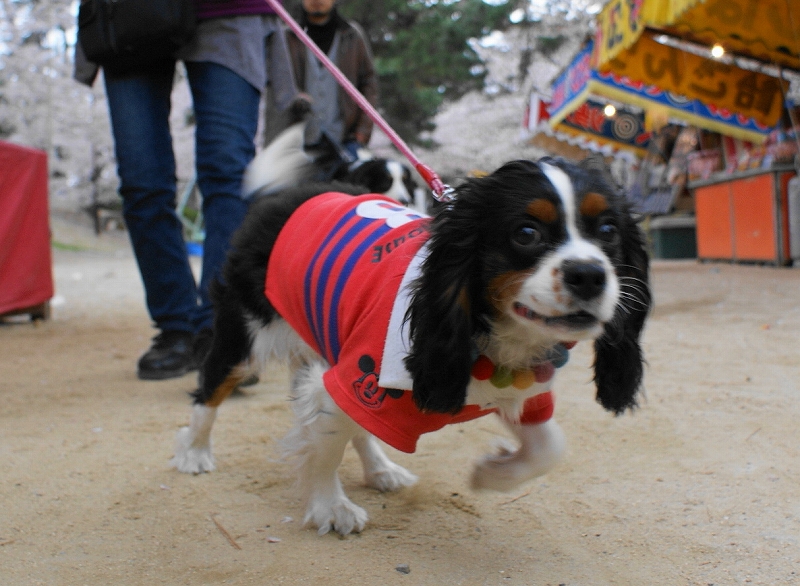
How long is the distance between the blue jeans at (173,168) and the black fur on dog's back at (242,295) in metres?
0.74

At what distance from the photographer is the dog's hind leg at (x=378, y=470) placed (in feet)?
7.05

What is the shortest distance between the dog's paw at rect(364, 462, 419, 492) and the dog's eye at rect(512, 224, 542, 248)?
967mm

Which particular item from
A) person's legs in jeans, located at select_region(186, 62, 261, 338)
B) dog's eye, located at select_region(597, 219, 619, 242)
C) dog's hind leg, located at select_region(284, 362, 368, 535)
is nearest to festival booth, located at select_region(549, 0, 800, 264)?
person's legs in jeans, located at select_region(186, 62, 261, 338)

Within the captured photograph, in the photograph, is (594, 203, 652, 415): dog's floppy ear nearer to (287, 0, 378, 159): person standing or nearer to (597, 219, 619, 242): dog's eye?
(597, 219, 619, 242): dog's eye

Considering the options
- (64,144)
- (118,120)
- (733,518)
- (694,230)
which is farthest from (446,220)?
(64,144)

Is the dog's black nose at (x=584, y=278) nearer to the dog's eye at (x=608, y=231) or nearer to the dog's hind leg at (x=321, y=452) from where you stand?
the dog's eye at (x=608, y=231)

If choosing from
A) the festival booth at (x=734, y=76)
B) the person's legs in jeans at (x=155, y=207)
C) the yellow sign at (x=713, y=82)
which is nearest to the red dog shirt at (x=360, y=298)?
the person's legs in jeans at (x=155, y=207)

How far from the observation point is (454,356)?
4.93 feet

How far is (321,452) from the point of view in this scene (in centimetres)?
184

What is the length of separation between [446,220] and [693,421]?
1.52 m

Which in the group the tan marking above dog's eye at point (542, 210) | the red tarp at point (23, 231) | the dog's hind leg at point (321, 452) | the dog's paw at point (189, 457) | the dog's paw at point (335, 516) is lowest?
the red tarp at point (23, 231)

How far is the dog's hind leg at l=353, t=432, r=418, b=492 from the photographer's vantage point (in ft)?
7.05

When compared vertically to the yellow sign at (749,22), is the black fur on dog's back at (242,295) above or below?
below

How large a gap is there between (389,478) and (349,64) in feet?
10.2
